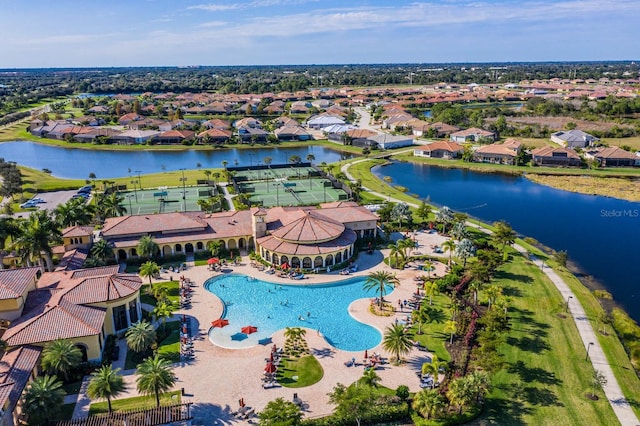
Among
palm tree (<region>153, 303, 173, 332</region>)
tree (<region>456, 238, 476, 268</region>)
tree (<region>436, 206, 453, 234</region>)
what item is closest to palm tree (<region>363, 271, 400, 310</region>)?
tree (<region>456, 238, 476, 268</region>)

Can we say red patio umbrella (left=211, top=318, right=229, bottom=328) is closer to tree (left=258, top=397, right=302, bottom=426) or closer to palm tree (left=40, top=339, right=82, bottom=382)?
palm tree (left=40, top=339, right=82, bottom=382)

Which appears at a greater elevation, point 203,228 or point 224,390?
point 203,228

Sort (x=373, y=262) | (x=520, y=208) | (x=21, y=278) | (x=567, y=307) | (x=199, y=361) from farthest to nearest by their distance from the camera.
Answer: (x=520, y=208)
(x=373, y=262)
(x=567, y=307)
(x=21, y=278)
(x=199, y=361)

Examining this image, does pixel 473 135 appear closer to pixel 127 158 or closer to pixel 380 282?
pixel 127 158

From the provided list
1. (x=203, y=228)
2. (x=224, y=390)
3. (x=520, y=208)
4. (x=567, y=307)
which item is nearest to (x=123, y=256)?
(x=203, y=228)

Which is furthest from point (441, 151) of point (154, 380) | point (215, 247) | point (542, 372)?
point (154, 380)

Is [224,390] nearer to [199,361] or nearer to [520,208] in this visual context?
[199,361]
